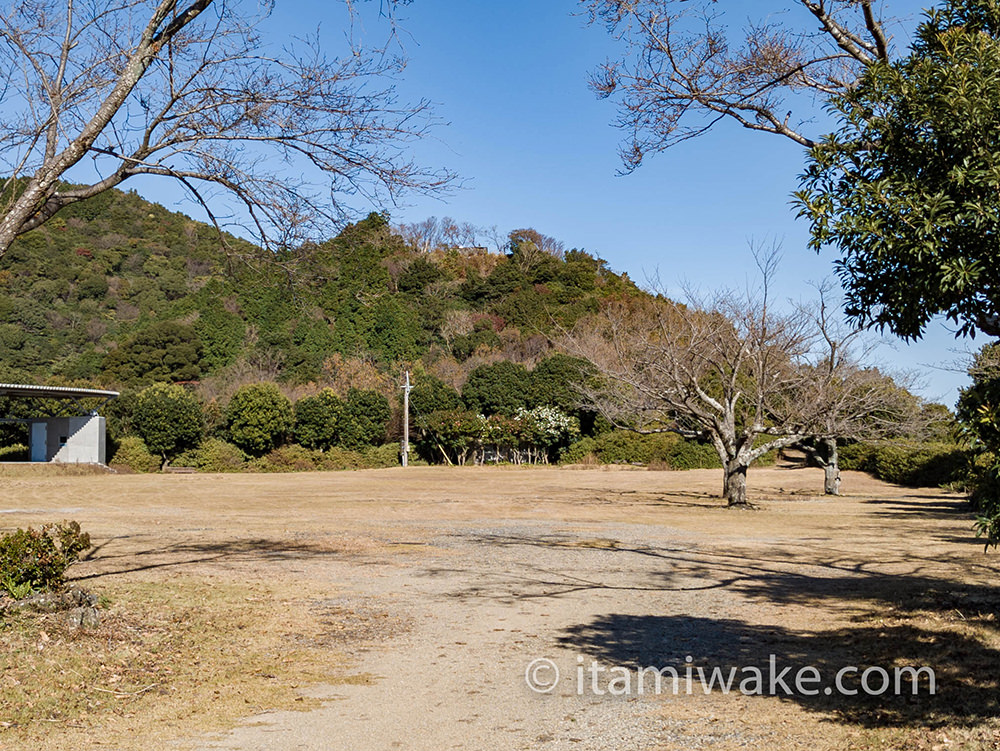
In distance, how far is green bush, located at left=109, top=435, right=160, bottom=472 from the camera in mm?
32719

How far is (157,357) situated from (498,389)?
59.7ft

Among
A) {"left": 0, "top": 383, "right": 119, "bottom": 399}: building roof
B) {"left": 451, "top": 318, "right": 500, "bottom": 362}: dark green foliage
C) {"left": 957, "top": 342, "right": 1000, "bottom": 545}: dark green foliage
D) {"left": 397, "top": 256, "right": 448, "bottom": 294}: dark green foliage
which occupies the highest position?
{"left": 397, "top": 256, "right": 448, "bottom": 294}: dark green foliage

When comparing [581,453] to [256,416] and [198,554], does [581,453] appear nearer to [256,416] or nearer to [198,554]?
[256,416]

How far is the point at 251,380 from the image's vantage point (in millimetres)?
42625

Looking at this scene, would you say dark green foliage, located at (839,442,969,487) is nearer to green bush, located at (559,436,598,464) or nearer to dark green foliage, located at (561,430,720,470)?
dark green foliage, located at (561,430,720,470)

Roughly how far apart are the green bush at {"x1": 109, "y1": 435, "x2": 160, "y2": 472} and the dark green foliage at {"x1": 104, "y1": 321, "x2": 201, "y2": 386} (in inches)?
368

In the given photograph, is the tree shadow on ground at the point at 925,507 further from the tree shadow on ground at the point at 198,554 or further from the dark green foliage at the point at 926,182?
the dark green foliage at the point at 926,182

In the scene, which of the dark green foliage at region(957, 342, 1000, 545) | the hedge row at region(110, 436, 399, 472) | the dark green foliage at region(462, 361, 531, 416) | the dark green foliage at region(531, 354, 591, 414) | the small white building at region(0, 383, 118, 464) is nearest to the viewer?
the dark green foliage at region(957, 342, 1000, 545)

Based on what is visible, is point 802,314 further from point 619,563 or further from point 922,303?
point 922,303

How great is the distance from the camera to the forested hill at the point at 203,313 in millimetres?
43844

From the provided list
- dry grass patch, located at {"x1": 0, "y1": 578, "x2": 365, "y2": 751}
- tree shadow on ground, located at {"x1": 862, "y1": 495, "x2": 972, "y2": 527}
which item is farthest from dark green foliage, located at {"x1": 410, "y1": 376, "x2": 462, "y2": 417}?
dry grass patch, located at {"x1": 0, "y1": 578, "x2": 365, "y2": 751}

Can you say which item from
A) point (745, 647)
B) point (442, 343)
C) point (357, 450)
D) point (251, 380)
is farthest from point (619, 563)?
point (442, 343)

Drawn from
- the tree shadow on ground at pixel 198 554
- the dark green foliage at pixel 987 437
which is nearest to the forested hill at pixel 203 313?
the tree shadow on ground at pixel 198 554

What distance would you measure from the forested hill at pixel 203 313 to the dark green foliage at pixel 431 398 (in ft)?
17.0
